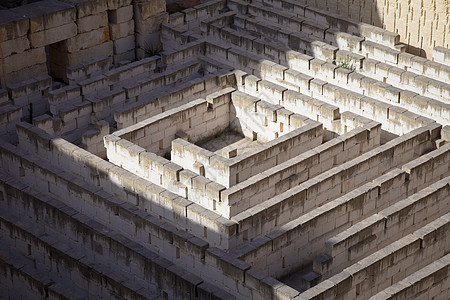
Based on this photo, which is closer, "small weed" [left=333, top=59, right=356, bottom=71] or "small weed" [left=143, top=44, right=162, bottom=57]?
"small weed" [left=333, top=59, right=356, bottom=71]

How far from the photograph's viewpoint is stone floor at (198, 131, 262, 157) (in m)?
28.8

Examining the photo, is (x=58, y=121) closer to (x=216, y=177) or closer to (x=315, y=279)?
(x=216, y=177)

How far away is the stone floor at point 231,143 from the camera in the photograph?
28.8m

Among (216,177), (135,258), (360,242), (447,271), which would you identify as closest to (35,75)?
(216,177)

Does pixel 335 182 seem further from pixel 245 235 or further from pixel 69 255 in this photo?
pixel 69 255

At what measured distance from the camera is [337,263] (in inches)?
901

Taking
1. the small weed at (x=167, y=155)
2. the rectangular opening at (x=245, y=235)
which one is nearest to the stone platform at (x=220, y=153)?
the rectangular opening at (x=245, y=235)

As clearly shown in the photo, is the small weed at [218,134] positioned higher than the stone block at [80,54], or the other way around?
the stone block at [80,54]

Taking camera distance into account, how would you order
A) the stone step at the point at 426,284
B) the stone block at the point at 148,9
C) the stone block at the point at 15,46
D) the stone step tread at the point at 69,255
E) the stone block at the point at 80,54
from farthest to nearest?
the stone block at the point at 148,9
the stone block at the point at 80,54
the stone block at the point at 15,46
the stone step tread at the point at 69,255
the stone step at the point at 426,284

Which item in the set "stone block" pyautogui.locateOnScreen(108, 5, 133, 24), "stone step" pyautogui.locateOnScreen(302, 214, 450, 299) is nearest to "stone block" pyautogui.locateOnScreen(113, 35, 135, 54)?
"stone block" pyautogui.locateOnScreen(108, 5, 133, 24)

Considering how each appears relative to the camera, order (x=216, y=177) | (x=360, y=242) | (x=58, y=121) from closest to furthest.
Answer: (x=360, y=242)
(x=216, y=177)
(x=58, y=121)

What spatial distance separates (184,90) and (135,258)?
7.71m

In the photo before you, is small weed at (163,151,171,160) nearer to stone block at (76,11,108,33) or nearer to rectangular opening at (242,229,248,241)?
stone block at (76,11,108,33)

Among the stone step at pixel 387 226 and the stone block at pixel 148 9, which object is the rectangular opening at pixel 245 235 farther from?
the stone block at pixel 148 9
